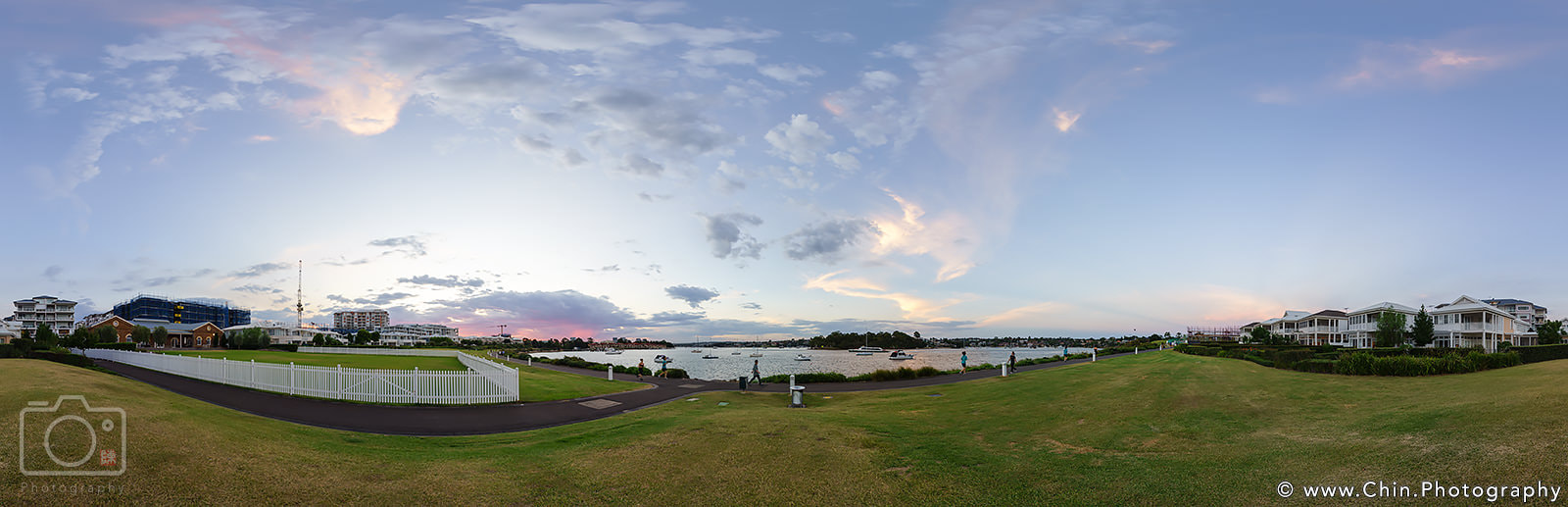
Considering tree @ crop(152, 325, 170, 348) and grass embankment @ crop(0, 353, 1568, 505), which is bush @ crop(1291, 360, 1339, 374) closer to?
→ grass embankment @ crop(0, 353, 1568, 505)

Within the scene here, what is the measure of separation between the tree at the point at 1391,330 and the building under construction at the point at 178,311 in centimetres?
21616

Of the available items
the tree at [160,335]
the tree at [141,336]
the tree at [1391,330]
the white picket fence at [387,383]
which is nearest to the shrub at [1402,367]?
the white picket fence at [387,383]

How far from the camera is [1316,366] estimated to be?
933 inches

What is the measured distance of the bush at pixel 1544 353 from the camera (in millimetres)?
25964

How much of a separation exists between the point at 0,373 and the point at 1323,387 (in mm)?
32799

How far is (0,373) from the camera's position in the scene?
13438 mm

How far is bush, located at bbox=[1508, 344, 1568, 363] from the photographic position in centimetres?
2596

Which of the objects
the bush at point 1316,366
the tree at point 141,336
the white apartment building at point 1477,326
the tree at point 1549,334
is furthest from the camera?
the tree at point 141,336

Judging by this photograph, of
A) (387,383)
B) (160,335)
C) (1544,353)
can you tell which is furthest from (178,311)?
(1544,353)

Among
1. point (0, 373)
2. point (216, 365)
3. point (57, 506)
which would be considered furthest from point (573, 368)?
point (57, 506)

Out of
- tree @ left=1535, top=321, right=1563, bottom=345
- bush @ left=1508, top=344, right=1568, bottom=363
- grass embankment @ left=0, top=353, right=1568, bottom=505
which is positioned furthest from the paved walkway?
tree @ left=1535, top=321, right=1563, bottom=345

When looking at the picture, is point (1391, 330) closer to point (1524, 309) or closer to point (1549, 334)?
point (1549, 334)

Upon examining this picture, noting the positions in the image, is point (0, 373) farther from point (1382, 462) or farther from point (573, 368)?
point (573, 368)

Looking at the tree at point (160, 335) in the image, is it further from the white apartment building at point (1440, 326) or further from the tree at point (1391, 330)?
the tree at point (1391, 330)
